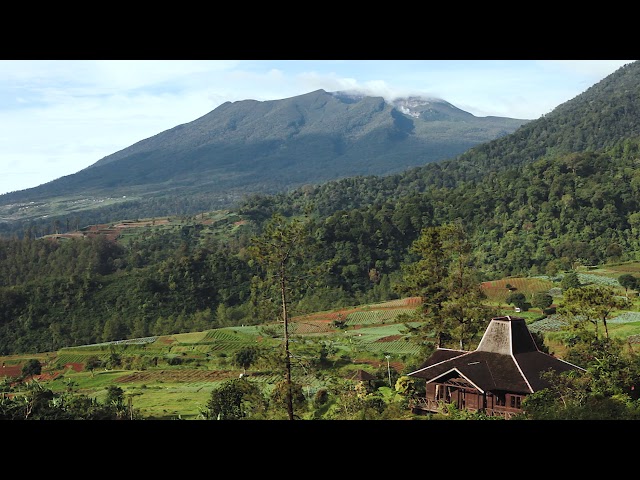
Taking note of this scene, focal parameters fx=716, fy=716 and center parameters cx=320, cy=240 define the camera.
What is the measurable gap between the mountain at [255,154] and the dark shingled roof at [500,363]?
73562 millimetres

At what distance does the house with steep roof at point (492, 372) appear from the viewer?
463 inches

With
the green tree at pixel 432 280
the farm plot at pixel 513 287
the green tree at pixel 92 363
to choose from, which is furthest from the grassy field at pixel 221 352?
the green tree at pixel 432 280

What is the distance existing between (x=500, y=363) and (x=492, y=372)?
0.25 m

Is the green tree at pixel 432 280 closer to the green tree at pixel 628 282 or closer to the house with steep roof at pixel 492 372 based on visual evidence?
the house with steep roof at pixel 492 372

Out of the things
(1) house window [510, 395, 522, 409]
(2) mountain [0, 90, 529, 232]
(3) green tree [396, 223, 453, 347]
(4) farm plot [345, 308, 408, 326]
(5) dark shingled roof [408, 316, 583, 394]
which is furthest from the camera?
(2) mountain [0, 90, 529, 232]

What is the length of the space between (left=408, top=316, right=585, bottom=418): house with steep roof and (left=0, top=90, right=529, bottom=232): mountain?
73.4 metres

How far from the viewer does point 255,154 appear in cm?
12681

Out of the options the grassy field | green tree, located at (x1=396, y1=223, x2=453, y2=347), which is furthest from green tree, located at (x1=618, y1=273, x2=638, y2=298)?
green tree, located at (x1=396, y1=223, x2=453, y2=347)

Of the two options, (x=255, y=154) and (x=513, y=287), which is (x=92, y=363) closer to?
(x=513, y=287)

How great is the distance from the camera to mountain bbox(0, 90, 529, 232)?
93.5 metres

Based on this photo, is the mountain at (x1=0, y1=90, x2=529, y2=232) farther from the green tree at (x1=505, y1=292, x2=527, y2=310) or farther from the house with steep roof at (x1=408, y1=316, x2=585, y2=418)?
the house with steep roof at (x1=408, y1=316, x2=585, y2=418)

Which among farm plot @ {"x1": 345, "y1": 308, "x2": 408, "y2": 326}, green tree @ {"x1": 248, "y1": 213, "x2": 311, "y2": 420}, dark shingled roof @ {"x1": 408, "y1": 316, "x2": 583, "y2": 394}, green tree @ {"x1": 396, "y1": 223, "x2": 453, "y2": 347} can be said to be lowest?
farm plot @ {"x1": 345, "y1": 308, "x2": 408, "y2": 326}
